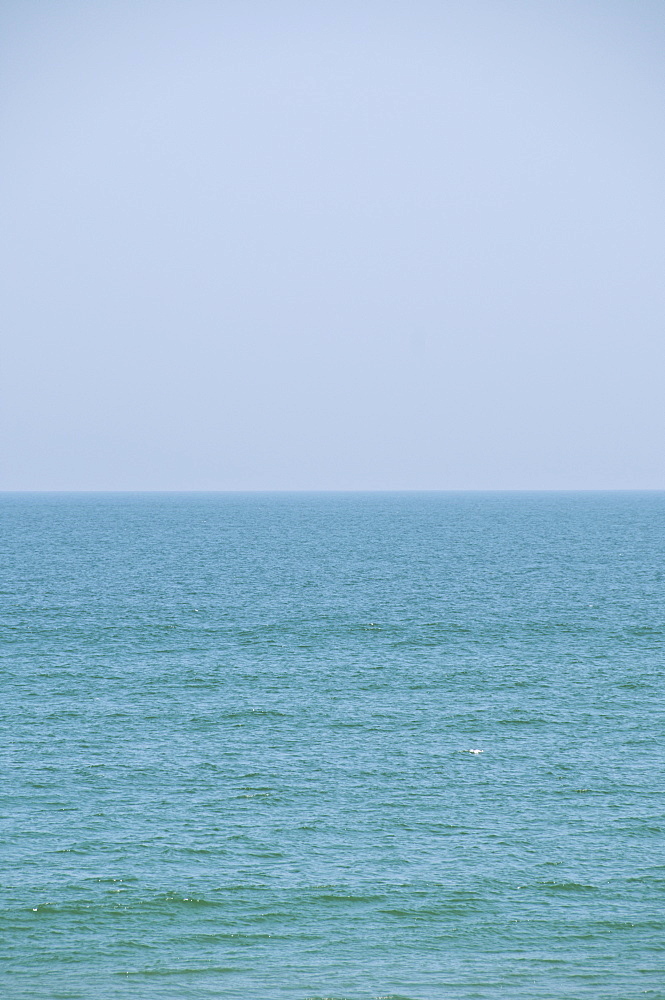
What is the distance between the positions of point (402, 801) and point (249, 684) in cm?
1962

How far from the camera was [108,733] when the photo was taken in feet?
148

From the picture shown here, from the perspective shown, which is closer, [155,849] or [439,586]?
[155,849]

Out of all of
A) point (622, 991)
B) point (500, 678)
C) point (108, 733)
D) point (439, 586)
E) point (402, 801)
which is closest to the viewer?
point (622, 991)

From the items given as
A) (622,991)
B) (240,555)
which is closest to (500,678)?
(622,991)

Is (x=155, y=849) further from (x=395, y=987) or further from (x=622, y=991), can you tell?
(x=622, y=991)

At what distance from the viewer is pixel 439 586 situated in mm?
100188

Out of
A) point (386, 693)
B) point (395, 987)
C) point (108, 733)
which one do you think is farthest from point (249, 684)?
point (395, 987)

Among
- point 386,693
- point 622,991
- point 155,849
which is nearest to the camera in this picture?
point 622,991

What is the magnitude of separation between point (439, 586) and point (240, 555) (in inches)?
1933

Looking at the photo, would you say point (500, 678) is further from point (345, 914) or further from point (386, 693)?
point (345, 914)

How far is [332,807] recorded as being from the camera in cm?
3584

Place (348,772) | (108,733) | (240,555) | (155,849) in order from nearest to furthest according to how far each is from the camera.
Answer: (155,849) → (348,772) → (108,733) → (240,555)

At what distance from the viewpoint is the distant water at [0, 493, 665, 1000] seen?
83.3 feet

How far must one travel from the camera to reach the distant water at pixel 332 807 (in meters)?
25.4
